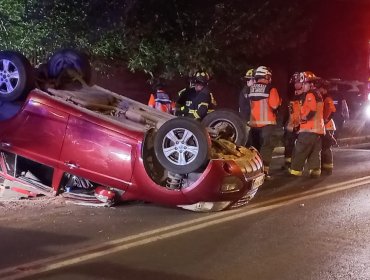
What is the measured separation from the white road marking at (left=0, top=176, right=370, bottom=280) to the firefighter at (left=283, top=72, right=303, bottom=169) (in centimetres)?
207

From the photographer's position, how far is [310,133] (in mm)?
9828

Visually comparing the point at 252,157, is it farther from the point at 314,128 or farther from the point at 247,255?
the point at 314,128

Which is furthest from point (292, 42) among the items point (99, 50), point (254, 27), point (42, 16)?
point (42, 16)

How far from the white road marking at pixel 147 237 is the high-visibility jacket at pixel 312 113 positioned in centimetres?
140

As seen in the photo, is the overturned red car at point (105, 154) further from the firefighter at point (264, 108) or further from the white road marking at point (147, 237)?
the firefighter at point (264, 108)

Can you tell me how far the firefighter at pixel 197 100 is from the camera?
353 inches

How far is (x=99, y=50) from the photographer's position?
12.6 meters

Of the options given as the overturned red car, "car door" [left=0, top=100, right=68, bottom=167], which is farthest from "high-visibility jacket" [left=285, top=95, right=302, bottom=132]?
"car door" [left=0, top=100, right=68, bottom=167]

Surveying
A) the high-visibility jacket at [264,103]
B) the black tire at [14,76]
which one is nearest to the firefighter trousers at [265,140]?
the high-visibility jacket at [264,103]

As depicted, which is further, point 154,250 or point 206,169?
point 206,169

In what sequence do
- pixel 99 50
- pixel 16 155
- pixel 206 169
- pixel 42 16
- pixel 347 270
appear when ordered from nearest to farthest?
pixel 347 270 → pixel 206 169 → pixel 16 155 → pixel 42 16 → pixel 99 50

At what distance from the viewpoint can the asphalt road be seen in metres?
4.96

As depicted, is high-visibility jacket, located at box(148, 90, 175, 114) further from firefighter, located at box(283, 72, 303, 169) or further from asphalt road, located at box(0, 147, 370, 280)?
asphalt road, located at box(0, 147, 370, 280)

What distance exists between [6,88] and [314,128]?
16.9ft
